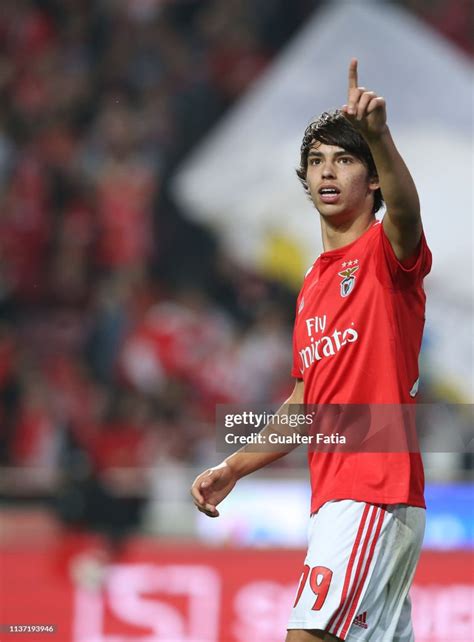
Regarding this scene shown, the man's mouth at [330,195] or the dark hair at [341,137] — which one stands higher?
the dark hair at [341,137]

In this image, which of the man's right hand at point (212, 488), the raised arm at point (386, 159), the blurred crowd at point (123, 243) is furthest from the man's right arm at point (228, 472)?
the blurred crowd at point (123, 243)

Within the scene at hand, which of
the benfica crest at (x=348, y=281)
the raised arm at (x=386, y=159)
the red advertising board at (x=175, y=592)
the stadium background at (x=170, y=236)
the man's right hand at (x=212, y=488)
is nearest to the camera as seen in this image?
the raised arm at (x=386, y=159)

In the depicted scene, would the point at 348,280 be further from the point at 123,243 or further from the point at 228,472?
the point at 123,243

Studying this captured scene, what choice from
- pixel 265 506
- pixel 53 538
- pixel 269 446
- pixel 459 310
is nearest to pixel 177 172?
pixel 459 310

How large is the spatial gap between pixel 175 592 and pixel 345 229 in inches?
117

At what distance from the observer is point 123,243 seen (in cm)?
898

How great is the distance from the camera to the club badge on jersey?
112 inches

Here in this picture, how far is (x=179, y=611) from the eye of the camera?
17.6 ft

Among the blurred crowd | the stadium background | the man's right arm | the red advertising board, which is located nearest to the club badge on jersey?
the man's right arm

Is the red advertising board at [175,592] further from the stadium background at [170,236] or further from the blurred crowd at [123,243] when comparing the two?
the blurred crowd at [123,243]

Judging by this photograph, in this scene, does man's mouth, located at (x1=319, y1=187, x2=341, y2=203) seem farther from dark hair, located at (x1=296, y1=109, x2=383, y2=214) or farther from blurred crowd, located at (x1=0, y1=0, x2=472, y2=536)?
blurred crowd, located at (x1=0, y1=0, x2=472, y2=536)

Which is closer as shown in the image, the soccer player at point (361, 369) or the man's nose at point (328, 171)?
the soccer player at point (361, 369)

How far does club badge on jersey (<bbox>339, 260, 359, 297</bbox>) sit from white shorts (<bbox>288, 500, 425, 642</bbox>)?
523mm

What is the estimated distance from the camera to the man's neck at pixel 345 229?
2934 millimetres
